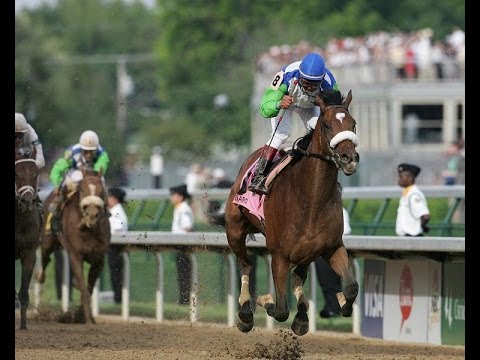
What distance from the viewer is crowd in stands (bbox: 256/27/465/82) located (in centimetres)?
3000

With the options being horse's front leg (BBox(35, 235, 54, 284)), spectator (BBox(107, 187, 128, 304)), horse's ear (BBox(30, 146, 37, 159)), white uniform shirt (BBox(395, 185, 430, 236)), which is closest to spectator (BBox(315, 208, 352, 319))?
white uniform shirt (BBox(395, 185, 430, 236))

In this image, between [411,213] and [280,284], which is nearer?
[280,284]

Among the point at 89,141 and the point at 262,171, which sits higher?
the point at 89,141

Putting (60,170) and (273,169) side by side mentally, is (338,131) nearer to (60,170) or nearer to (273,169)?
(273,169)

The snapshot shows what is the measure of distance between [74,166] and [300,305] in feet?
17.6

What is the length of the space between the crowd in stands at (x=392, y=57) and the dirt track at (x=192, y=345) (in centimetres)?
1651

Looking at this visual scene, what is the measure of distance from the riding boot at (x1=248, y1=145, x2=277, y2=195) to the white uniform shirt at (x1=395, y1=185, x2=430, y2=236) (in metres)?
2.93

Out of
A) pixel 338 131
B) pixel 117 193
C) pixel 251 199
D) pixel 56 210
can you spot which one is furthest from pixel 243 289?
pixel 56 210

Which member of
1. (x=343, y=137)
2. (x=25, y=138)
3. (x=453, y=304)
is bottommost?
(x=453, y=304)

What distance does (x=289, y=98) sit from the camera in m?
9.55

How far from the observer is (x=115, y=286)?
1596cm

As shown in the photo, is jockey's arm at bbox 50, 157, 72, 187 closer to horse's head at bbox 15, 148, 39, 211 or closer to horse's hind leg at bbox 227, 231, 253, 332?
horse's head at bbox 15, 148, 39, 211

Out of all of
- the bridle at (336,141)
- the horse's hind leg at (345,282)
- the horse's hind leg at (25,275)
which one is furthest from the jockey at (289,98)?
the horse's hind leg at (25,275)
